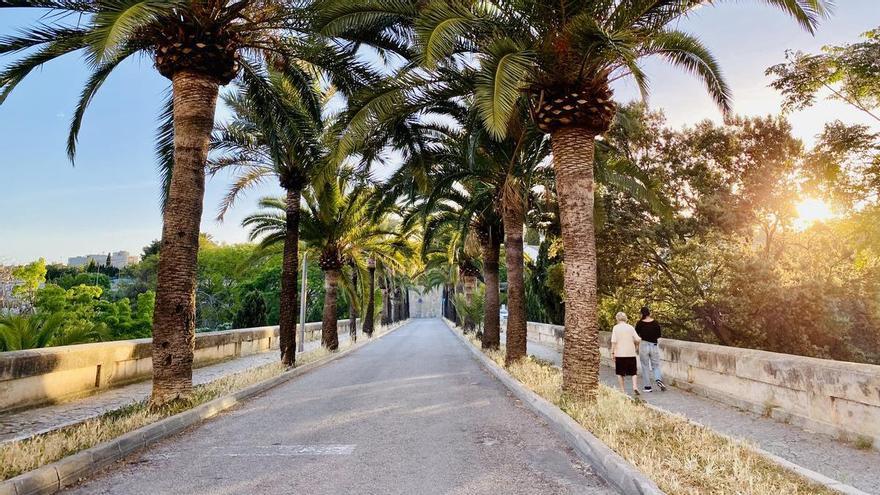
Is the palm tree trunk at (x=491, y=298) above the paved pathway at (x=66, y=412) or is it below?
above

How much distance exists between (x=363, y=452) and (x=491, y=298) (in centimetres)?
1205

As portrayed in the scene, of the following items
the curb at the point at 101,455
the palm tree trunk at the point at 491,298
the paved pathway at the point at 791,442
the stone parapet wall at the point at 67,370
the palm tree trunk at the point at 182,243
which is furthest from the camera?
the palm tree trunk at the point at 491,298

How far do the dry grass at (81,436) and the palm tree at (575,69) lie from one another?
6423mm

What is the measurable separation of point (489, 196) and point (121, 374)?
37.1 feet

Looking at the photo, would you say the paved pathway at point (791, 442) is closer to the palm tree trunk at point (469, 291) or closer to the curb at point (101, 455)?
the curb at point (101, 455)

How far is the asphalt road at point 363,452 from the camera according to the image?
4.84 metres

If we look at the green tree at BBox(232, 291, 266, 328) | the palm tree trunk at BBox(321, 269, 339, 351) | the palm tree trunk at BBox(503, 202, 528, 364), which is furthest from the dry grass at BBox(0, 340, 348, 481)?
the green tree at BBox(232, 291, 266, 328)

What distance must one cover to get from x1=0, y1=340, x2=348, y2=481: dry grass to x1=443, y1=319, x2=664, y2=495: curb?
556cm

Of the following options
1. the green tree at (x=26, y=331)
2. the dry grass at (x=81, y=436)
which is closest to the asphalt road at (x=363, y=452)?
the dry grass at (x=81, y=436)

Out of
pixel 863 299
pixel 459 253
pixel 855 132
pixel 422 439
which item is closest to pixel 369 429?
pixel 422 439

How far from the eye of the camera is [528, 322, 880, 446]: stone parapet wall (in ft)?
→ 20.0

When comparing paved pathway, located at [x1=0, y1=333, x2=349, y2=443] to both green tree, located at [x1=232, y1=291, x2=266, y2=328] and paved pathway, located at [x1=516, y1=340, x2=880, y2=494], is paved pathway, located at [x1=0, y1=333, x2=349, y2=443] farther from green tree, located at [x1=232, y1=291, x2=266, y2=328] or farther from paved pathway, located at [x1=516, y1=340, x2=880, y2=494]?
green tree, located at [x1=232, y1=291, x2=266, y2=328]

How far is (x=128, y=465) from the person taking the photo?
5.55 metres

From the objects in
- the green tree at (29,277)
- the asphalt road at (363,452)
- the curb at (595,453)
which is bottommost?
the asphalt road at (363,452)
